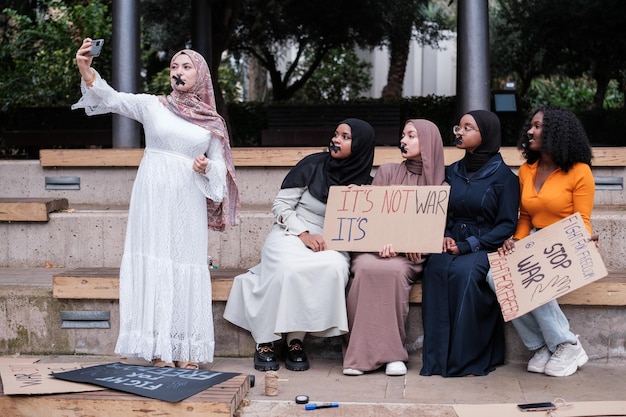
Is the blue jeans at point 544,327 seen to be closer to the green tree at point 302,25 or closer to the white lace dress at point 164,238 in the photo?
the white lace dress at point 164,238

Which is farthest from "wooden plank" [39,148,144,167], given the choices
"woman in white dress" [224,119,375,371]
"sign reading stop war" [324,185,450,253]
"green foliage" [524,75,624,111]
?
"green foliage" [524,75,624,111]

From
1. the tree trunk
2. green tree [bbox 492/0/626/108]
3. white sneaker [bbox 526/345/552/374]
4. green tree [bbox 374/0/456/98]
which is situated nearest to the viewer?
white sneaker [bbox 526/345/552/374]

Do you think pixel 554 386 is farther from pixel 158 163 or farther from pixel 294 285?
pixel 158 163

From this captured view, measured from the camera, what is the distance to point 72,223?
24.0 feet

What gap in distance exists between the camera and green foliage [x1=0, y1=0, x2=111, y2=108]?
14.4 meters

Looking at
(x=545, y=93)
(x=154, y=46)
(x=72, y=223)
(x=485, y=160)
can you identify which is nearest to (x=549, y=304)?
(x=485, y=160)

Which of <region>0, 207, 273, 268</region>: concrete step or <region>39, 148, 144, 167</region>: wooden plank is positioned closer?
<region>0, 207, 273, 268</region>: concrete step

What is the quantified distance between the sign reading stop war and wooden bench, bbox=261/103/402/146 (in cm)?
609

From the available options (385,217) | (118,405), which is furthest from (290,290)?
(118,405)

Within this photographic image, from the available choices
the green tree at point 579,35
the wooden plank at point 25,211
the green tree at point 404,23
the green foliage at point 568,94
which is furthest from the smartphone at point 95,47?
the green foliage at point 568,94

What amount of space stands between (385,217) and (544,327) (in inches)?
46.5

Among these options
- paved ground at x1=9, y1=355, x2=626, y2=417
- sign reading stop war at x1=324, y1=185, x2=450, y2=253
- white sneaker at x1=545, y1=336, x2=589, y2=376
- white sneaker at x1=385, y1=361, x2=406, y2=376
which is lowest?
paved ground at x1=9, y1=355, x2=626, y2=417

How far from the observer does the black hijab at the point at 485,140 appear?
5.88 meters

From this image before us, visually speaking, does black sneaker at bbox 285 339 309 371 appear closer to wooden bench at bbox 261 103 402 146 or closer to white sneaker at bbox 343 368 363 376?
white sneaker at bbox 343 368 363 376
